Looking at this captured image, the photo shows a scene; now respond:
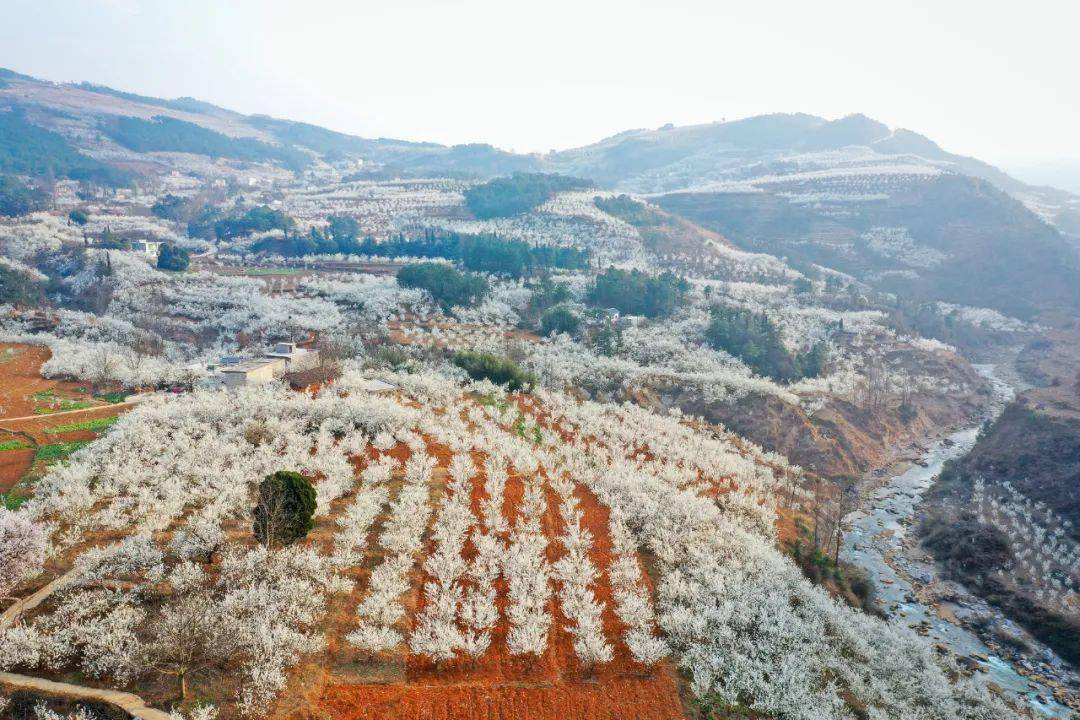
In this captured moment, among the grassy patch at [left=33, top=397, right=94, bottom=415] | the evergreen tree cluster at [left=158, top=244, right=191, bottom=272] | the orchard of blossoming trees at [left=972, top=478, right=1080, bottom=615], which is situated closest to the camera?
the orchard of blossoming trees at [left=972, top=478, right=1080, bottom=615]

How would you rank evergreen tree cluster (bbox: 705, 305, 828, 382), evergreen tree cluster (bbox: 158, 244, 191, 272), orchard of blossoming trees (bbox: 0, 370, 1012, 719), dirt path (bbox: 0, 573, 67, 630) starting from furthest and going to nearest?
evergreen tree cluster (bbox: 158, 244, 191, 272), evergreen tree cluster (bbox: 705, 305, 828, 382), dirt path (bbox: 0, 573, 67, 630), orchard of blossoming trees (bbox: 0, 370, 1012, 719)

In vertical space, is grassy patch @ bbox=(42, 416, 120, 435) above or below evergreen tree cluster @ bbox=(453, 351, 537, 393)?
above

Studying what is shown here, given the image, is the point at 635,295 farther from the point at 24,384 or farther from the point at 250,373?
the point at 24,384

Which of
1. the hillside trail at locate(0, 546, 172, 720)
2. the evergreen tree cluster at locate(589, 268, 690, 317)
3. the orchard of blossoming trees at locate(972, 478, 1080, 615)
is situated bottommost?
the orchard of blossoming trees at locate(972, 478, 1080, 615)

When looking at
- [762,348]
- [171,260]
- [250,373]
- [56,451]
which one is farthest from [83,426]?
[762,348]

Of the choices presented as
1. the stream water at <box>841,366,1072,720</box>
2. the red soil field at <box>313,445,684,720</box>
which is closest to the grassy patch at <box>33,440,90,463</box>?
the red soil field at <box>313,445,684,720</box>

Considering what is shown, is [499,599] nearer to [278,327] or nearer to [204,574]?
[204,574]

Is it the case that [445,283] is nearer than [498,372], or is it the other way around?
[498,372]

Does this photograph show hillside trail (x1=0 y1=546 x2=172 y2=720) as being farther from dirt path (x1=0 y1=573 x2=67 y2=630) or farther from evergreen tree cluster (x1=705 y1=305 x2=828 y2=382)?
evergreen tree cluster (x1=705 y1=305 x2=828 y2=382)
